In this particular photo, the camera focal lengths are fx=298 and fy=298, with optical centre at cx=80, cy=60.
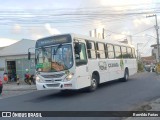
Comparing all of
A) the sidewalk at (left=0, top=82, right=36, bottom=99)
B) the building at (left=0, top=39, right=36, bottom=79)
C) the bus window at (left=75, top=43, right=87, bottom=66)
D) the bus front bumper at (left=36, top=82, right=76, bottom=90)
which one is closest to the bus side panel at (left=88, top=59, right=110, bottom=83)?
the bus window at (left=75, top=43, right=87, bottom=66)

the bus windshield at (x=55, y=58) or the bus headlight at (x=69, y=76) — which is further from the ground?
the bus windshield at (x=55, y=58)

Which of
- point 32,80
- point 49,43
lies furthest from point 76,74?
point 32,80

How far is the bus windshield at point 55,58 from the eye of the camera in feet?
49.6

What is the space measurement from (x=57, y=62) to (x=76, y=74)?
1151 mm

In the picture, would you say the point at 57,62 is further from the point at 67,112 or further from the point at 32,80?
the point at 32,80

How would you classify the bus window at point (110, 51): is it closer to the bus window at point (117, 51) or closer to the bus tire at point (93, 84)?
the bus window at point (117, 51)

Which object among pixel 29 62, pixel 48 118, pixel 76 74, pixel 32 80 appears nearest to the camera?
pixel 48 118

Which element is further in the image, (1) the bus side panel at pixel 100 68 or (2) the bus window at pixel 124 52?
(2) the bus window at pixel 124 52

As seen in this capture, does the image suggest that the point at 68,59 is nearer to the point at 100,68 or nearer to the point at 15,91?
the point at 100,68

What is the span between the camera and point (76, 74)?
15.1 meters

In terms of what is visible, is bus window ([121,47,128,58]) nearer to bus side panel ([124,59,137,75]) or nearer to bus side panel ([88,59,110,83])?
bus side panel ([124,59,137,75])

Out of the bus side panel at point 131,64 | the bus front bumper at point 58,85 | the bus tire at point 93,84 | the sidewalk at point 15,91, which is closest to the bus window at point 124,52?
the bus side panel at point 131,64

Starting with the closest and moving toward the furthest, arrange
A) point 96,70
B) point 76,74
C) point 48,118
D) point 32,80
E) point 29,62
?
Answer: point 48,118 < point 76,74 < point 96,70 < point 32,80 < point 29,62

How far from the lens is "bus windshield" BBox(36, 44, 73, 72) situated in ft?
49.6
